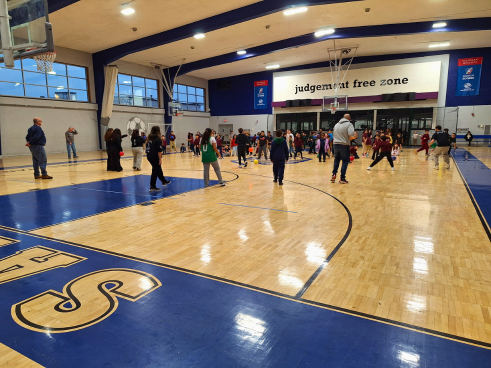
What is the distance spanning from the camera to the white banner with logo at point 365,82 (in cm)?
2389

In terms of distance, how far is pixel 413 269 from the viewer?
3.31 meters

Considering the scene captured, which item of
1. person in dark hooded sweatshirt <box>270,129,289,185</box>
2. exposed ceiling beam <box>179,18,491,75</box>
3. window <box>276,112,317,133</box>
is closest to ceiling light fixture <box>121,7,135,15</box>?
exposed ceiling beam <box>179,18,491,75</box>

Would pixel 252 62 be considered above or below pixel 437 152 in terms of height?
above

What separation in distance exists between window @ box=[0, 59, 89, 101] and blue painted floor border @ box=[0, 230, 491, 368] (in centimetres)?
2028

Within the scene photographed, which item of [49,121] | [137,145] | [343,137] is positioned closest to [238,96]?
[49,121]

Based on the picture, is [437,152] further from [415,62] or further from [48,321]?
[415,62]

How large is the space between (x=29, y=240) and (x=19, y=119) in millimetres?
18711

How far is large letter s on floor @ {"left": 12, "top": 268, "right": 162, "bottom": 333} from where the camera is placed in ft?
7.84

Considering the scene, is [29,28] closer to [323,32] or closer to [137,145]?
[137,145]

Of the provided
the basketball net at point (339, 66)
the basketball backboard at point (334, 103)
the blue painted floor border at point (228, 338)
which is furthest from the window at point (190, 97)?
the blue painted floor border at point (228, 338)

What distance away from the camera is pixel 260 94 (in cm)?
3056

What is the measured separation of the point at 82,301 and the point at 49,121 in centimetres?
2162

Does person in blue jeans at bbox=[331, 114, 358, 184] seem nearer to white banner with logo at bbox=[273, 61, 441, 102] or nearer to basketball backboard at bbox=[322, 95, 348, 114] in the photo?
basketball backboard at bbox=[322, 95, 348, 114]

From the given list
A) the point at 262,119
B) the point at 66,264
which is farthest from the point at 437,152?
the point at 262,119
